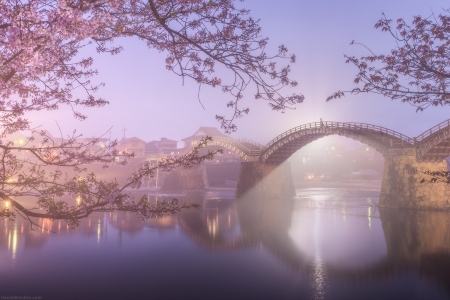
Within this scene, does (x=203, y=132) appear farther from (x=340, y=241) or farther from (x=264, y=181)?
(x=340, y=241)

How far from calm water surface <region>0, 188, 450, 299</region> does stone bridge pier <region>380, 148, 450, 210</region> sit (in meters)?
1.37

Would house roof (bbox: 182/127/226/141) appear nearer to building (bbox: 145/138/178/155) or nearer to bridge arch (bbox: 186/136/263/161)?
building (bbox: 145/138/178/155)

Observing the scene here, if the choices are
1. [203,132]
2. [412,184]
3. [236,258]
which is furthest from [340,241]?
[203,132]

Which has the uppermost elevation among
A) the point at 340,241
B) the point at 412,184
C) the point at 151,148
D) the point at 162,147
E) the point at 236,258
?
the point at 162,147

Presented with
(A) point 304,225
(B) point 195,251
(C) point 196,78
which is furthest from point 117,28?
(A) point 304,225

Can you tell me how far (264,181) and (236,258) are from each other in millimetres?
26831

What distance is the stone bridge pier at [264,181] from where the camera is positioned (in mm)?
43500

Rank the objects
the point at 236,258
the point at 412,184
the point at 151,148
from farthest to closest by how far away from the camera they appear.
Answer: the point at 151,148 < the point at 412,184 < the point at 236,258

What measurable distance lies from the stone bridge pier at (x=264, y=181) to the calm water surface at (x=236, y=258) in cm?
1347

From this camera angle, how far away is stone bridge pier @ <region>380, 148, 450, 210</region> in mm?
28328

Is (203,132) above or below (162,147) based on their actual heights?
above

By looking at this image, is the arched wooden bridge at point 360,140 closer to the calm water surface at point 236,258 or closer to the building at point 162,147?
the calm water surface at point 236,258

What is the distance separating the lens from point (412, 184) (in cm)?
2892

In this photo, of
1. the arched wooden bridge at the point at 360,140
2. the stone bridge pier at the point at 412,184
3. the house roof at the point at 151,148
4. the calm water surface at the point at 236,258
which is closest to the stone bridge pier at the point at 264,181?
the arched wooden bridge at the point at 360,140
